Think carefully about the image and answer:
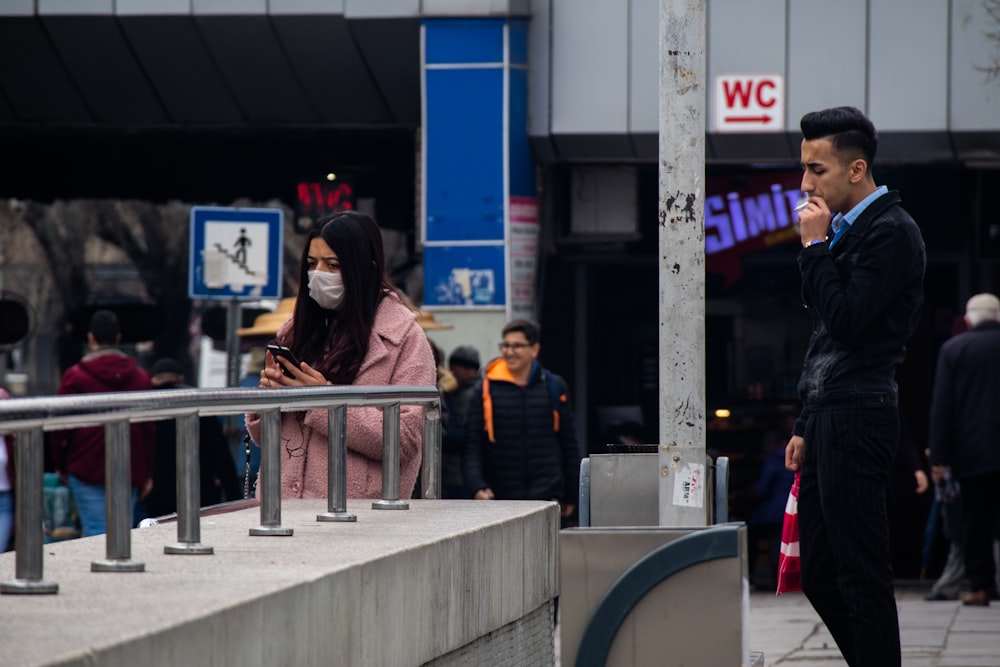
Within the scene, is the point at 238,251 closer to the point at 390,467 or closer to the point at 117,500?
the point at 390,467

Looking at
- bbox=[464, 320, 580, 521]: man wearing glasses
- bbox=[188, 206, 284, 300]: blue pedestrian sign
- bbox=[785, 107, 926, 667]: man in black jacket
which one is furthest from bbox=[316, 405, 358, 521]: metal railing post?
bbox=[188, 206, 284, 300]: blue pedestrian sign

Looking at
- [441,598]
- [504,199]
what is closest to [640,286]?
[504,199]

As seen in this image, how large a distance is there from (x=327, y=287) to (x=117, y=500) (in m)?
1.83

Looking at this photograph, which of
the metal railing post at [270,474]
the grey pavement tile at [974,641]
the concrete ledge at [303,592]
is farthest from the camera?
the grey pavement tile at [974,641]

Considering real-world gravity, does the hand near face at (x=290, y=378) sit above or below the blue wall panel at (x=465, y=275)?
below

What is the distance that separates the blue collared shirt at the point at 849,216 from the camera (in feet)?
15.9

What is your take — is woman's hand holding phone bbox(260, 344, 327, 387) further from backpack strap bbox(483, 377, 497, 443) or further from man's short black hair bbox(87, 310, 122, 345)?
man's short black hair bbox(87, 310, 122, 345)

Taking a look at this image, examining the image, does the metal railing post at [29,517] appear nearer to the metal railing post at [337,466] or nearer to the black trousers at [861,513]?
the metal railing post at [337,466]

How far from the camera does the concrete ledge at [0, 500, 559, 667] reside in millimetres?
2908

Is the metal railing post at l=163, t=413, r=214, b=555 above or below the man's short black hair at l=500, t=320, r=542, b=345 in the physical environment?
below

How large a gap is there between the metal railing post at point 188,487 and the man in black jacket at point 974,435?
725 centimetres

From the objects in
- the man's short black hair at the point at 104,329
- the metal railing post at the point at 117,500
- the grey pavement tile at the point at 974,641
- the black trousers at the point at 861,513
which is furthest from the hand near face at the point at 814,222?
the man's short black hair at the point at 104,329

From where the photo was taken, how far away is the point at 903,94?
1188cm

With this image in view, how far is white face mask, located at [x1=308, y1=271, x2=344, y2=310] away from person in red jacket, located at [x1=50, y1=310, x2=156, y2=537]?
496cm
